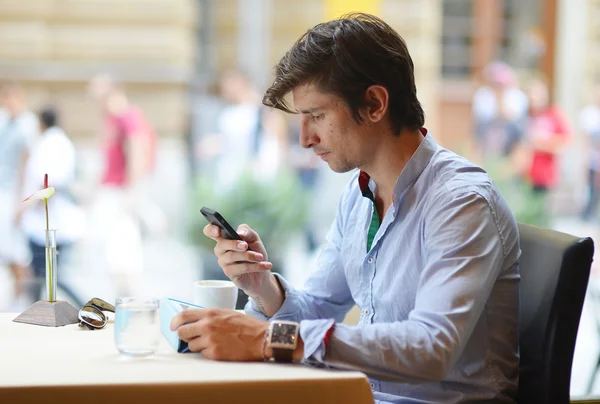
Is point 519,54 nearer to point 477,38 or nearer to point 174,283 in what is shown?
point 477,38

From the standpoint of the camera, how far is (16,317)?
6.26ft

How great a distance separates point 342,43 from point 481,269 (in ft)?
1.77

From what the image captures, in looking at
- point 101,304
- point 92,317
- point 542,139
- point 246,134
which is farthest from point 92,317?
point 542,139

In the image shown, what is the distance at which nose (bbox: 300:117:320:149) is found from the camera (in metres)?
1.83

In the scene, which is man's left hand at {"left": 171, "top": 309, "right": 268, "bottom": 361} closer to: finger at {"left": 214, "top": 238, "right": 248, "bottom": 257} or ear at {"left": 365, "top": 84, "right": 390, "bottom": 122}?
finger at {"left": 214, "top": 238, "right": 248, "bottom": 257}

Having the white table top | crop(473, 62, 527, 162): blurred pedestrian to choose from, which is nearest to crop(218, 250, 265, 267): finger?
the white table top

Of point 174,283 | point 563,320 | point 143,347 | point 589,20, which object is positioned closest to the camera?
point 143,347

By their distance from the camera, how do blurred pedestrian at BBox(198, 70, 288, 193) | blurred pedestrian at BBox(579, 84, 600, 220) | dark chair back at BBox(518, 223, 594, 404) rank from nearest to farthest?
dark chair back at BBox(518, 223, 594, 404), blurred pedestrian at BBox(198, 70, 288, 193), blurred pedestrian at BBox(579, 84, 600, 220)

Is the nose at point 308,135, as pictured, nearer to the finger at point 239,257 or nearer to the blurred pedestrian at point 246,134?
the finger at point 239,257

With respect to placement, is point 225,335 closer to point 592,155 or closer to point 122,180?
point 122,180

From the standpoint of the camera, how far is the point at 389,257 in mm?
1782

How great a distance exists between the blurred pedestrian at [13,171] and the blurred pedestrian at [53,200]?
0.15m

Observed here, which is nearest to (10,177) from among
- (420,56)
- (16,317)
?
(16,317)

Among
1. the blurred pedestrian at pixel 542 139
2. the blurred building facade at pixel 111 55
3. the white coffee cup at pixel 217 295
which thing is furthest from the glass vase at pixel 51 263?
Answer: the blurred building facade at pixel 111 55
